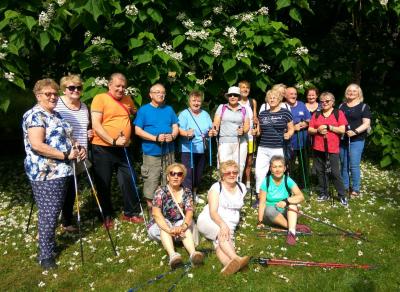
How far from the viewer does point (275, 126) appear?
7.37 m

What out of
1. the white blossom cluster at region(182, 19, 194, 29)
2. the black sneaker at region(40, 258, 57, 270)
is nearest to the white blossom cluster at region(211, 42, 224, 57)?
the white blossom cluster at region(182, 19, 194, 29)

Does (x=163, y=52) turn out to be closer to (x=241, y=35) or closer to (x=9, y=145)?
(x=241, y=35)

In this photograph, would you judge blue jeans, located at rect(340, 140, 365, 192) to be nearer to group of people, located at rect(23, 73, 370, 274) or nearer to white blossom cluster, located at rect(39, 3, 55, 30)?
group of people, located at rect(23, 73, 370, 274)

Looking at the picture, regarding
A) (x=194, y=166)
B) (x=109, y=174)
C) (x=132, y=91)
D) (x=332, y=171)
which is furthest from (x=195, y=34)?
(x=332, y=171)

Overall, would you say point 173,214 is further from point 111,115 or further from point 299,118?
point 299,118

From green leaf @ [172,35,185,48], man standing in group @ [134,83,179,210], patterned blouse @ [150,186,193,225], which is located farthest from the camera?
green leaf @ [172,35,185,48]

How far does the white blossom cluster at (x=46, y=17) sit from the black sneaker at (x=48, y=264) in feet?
11.9

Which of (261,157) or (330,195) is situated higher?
→ (261,157)

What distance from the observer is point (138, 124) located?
670cm

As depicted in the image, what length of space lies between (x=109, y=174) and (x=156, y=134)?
3.29 ft

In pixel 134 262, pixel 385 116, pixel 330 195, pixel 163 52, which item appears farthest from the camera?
pixel 385 116

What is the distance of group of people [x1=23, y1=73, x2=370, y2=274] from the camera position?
17.4 feet

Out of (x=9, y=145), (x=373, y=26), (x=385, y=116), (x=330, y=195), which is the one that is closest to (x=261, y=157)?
(x=330, y=195)

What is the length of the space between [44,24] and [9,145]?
8.53m
